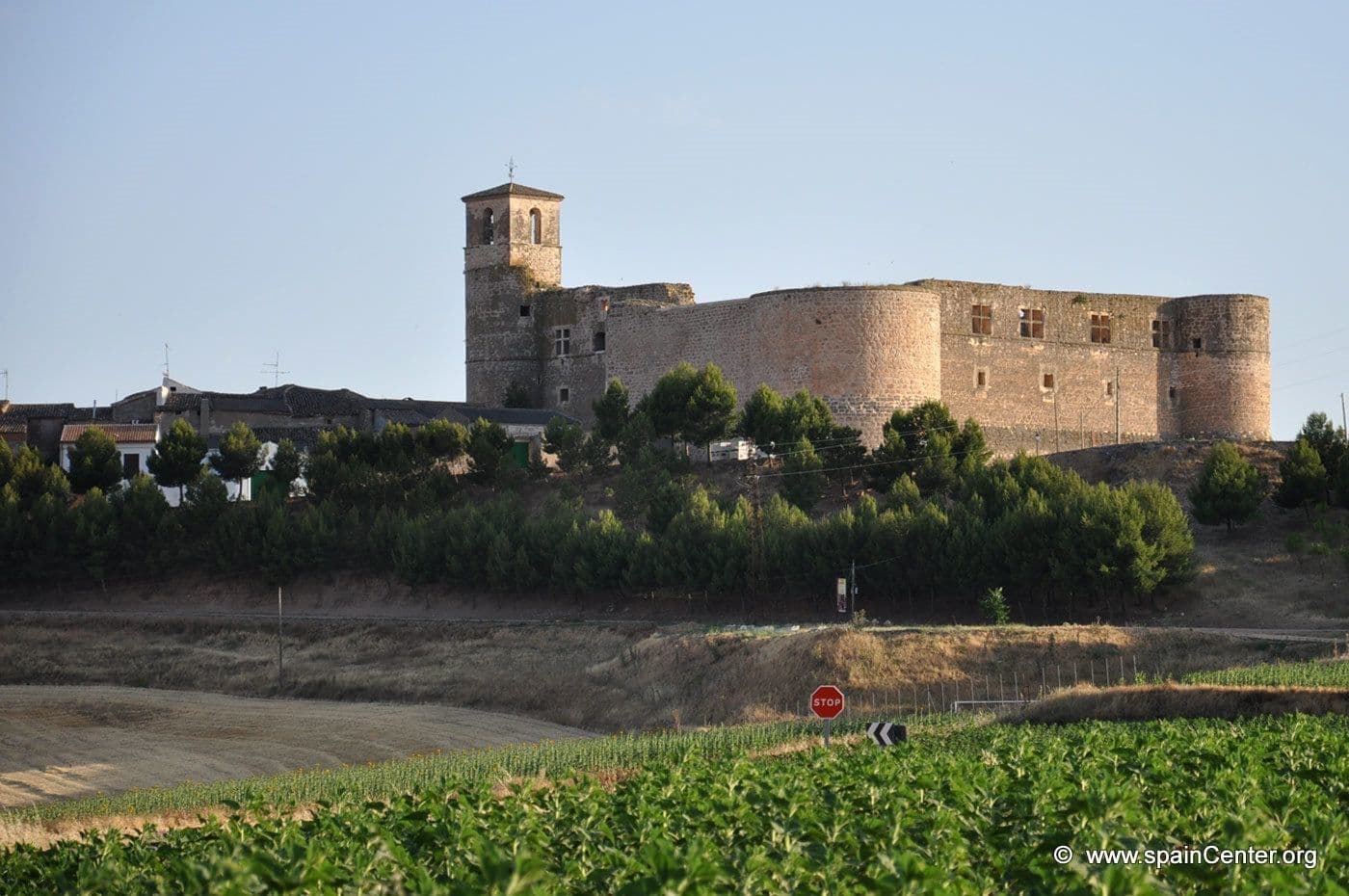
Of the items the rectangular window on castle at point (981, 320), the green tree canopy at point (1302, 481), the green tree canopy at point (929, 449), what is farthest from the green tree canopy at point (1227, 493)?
the rectangular window on castle at point (981, 320)

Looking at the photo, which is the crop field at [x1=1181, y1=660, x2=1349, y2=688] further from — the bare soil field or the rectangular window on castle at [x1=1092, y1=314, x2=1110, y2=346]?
the rectangular window on castle at [x1=1092, y1=314, x2=1110, y2=346]

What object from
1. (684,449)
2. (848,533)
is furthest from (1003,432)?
(848,533)

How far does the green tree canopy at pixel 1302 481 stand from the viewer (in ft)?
155

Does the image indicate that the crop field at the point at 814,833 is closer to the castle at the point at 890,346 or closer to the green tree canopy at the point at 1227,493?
the green tree canopy at the point at 1227,493

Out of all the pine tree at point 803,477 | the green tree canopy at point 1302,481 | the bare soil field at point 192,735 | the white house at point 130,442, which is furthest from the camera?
the white house at point 130,442

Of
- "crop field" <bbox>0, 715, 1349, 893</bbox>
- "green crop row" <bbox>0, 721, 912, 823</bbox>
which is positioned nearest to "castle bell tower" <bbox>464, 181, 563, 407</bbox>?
"green crop row" <bbox>0, 721, 912, 823</bbox>

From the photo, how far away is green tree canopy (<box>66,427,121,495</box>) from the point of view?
5581cm

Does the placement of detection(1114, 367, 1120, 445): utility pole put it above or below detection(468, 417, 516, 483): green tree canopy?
above

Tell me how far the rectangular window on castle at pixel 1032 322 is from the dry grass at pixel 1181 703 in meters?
30.5

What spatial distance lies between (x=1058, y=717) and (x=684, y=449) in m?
26.0

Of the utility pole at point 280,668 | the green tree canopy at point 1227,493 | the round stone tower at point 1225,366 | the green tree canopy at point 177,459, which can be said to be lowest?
the utility pole at point 280,668

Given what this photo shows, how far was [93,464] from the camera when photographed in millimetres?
55938

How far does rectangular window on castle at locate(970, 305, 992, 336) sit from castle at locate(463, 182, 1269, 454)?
0.18ft

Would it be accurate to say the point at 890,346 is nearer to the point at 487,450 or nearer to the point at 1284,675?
the point at 487,450
